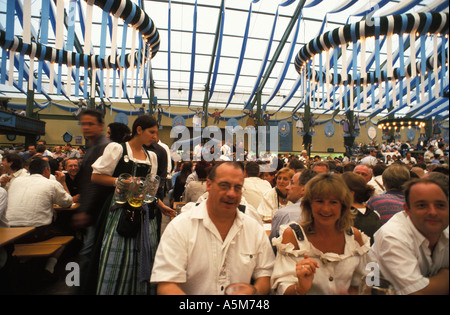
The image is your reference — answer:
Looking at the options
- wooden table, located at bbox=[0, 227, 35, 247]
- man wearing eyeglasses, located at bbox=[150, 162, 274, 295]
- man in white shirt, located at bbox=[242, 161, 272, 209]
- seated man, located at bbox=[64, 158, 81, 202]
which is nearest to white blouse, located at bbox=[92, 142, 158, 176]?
man wearing eyeglasses, located at bbox=[150, 162, 274, 295]

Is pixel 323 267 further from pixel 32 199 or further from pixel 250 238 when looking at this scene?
pixel 32 199

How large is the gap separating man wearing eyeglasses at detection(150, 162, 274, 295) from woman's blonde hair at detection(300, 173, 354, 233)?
24 centimetres

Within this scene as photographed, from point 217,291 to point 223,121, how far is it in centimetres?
1867

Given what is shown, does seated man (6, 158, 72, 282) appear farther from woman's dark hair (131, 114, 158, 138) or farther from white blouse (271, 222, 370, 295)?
white blouse (271, 222, 370, 295)

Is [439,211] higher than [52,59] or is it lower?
lower

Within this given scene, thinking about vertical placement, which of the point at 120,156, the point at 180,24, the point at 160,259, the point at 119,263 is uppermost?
the point at 180,24

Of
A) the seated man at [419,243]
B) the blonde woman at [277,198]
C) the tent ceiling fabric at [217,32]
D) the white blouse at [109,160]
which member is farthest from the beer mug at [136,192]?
the tent ceiling fabric at [217,32]

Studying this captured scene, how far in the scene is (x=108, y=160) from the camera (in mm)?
1774

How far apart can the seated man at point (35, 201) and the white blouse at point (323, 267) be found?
2361mm

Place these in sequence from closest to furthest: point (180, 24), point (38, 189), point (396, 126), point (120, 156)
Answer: point (120, 156), point (38, 189), point (180, 24), point (396, 126)

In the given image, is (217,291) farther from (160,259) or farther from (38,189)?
(38,189)

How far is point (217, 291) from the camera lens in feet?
3.93
